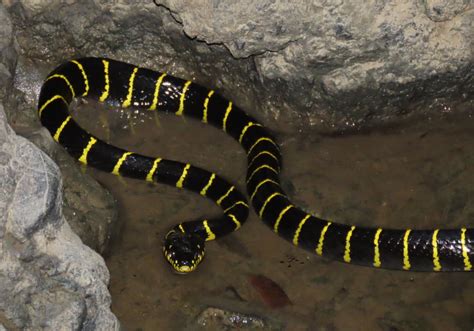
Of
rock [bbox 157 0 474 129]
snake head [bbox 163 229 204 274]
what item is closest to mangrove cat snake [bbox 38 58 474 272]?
snake head [bbox 163 229 204 274]

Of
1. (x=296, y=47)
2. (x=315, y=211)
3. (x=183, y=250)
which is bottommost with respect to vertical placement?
(x=183, y=250)

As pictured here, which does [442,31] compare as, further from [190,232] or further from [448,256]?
[190,232]

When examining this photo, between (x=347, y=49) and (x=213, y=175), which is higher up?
A: (x=347, y=49)

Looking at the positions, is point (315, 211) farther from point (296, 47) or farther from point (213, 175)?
point (296, 47)

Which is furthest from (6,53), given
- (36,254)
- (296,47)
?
(36,254)

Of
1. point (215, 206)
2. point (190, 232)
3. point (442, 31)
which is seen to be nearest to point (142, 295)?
point (190, 232)

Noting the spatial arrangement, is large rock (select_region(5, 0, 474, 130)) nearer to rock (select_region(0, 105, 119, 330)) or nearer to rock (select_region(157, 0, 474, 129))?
rock (select_region(157, 0, 474, 129))
